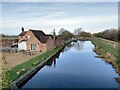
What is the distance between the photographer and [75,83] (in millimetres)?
18891

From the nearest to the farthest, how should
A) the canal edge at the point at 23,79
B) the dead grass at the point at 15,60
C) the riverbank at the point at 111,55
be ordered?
the canal edge at the point at 23,79 → the dead grass at the point at 15,60 → the riverbank at the point at 111,55

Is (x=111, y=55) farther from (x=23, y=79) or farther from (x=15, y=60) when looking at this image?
(x=23, y=79)

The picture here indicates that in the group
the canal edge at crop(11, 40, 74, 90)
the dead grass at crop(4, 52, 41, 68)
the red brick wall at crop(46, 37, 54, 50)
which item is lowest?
the canal edge at crop(11, 40, 74, 90)

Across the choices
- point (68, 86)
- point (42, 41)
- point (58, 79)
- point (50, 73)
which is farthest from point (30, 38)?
point (68, 86)

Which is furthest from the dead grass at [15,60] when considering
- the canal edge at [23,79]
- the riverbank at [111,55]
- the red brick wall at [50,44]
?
the red brick wall at [50,44]

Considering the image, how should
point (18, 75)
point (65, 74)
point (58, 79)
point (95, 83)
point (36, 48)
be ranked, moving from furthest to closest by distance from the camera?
point (36, 48), point (65, 74), point (58, 79), point (95, 83), point (18, 75)

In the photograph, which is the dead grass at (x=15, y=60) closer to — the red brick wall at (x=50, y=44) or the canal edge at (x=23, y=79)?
the canal edge at (x=23, y=79)

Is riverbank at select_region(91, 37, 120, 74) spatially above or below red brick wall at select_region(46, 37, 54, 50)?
below

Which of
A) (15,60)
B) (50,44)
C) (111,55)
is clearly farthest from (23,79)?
(50,44)

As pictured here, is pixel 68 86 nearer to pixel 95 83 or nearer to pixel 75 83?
pixel 75 83

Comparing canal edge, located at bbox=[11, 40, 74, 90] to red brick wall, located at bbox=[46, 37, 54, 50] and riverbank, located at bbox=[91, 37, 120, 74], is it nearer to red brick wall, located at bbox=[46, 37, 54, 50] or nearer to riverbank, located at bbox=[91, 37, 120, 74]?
riverbank, located at bbox=[91, 37, 120, 74]

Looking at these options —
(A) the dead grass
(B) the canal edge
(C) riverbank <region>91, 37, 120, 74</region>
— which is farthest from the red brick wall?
(B) the canal edge

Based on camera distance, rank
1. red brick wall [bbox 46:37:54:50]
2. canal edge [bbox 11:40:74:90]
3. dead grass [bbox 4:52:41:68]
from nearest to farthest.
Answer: canal edge [bbox 11:40:74:90], dead grass [bbox 4:52:41:68], red brick wall [bbox 46:37:54:50]

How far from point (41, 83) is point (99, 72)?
740 cm
